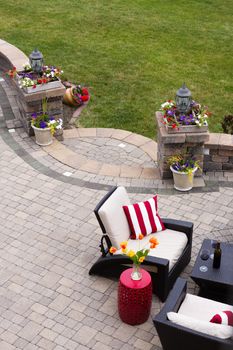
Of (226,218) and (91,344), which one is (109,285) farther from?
(226,218)

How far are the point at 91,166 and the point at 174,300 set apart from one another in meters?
4.82

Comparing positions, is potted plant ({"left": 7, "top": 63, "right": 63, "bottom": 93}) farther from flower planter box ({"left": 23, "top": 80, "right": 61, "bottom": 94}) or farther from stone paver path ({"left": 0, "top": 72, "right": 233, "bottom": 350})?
stone paver path ({"left": 0, "top": 72, "right": 233, "bottom": 350})

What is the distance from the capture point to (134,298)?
26.6ft

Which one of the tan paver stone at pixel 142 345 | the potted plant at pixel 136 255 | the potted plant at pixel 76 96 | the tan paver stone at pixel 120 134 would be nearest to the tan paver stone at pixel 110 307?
the tan paver stone at pixel 142 345

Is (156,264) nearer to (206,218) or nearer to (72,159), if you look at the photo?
(206,218)

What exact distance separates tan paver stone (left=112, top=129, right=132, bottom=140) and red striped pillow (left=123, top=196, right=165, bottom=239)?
3.99 m

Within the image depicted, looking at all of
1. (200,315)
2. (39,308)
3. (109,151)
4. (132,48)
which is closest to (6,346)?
(39,308)

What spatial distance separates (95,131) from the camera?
13.4m

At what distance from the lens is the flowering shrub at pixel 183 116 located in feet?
35.9

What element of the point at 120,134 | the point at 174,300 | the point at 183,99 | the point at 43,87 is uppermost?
the point at 183,99

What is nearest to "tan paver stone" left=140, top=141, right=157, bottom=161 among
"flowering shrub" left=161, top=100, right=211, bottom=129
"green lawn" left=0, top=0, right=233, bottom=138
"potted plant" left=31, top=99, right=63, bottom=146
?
"green lawn" left=0, top=0, right=233, bottom=138

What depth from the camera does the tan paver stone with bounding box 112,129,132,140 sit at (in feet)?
43.2

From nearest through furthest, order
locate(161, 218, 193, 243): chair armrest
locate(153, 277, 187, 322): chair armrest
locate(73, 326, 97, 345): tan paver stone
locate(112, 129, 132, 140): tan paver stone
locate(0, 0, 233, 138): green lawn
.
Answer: locate(153, 277, 187, 322): chair armrest → locate(73, 326, 97, 345): tan paver stone → locate(161, 218, 193, 243): chair armrest → locate(112, 129, 132, 140): tan paver stone → locate(0, 0, 233, 138): green lawn

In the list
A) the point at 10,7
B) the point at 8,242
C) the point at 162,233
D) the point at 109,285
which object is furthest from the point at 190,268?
the point at 10,7
